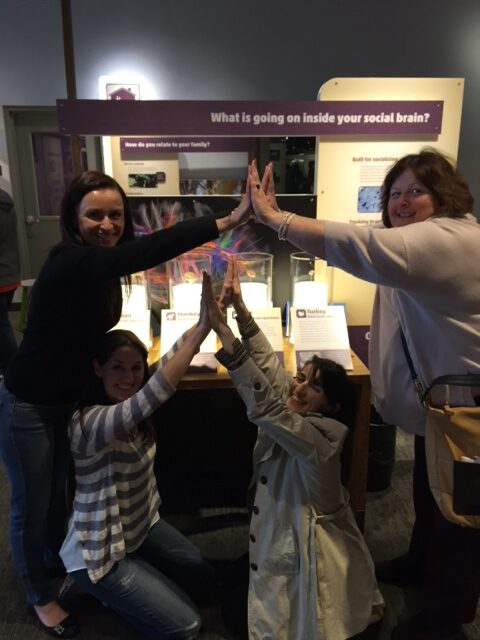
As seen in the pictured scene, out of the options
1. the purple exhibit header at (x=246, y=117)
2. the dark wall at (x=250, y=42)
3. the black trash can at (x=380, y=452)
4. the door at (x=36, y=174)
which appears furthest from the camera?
the door at (x=36, y=174)

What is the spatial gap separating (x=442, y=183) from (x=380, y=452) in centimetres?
131

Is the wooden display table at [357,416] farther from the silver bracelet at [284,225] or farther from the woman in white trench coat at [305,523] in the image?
the silver bracelet at [284,225]

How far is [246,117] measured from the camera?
1827mm

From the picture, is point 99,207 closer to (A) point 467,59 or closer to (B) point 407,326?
(B) point 407,326

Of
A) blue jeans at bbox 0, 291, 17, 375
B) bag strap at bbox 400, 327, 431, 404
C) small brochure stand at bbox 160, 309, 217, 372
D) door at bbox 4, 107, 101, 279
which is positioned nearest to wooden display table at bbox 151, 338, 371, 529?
small brochure stand at bbox 160, 309, 217, 372

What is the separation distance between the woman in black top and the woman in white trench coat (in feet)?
0.76

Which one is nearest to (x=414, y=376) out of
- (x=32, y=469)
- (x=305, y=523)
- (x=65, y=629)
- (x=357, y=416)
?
(x=357, y=416)

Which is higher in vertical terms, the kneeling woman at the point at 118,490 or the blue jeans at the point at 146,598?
the kneeling woman at the point at 118,490

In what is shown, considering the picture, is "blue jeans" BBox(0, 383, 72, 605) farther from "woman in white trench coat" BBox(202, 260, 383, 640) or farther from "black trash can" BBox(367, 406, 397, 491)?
"black trash can" BBox(367, 406, 397, 491)

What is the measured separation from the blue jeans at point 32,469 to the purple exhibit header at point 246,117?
3.13 feet

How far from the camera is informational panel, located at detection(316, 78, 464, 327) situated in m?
2.04

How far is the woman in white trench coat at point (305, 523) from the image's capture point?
4.27ft

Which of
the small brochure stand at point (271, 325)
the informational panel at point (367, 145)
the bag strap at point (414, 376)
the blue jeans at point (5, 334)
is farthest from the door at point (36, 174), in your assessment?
the bag strap at point (414, 376)

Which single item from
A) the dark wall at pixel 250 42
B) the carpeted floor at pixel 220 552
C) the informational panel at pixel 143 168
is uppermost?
the dark wall at pixel 250 42
